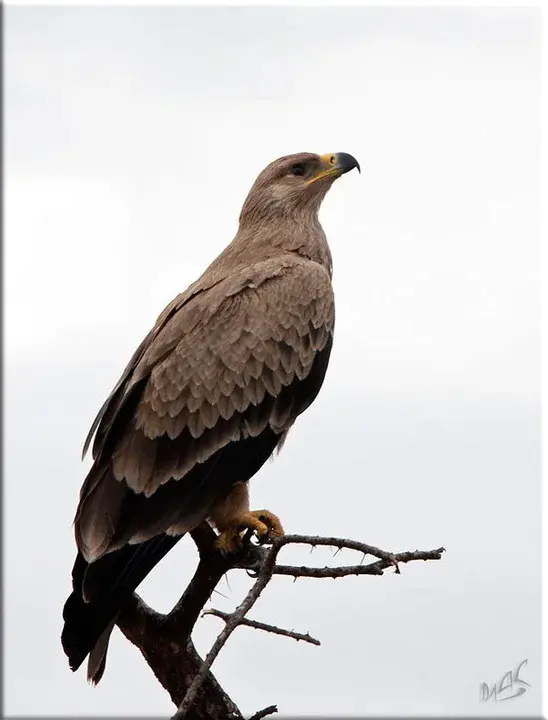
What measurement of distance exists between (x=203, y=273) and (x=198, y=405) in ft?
4.92

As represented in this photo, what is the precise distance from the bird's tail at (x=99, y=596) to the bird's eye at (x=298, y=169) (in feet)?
11.1

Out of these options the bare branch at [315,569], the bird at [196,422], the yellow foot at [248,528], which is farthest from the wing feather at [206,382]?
the bare branch at [315,569]

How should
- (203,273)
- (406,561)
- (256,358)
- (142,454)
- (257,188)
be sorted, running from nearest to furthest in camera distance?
(406,561), (142,454), (256,358), (203,273), (257,188)

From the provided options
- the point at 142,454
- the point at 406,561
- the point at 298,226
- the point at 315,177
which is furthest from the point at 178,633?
the point at 315,177

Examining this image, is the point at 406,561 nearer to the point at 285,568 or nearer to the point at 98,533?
the point at 285,568

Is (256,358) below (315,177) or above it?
below

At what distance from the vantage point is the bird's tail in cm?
555

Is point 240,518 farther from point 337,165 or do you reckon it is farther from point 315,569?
point 337,165

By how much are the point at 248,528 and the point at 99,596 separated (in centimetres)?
98

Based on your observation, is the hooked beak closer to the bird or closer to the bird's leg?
the bird

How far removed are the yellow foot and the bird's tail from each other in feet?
1.22

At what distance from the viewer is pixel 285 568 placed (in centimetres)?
536

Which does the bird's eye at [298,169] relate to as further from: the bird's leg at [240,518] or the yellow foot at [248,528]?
the yellow foot at [248,528]

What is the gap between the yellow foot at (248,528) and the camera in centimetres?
595
